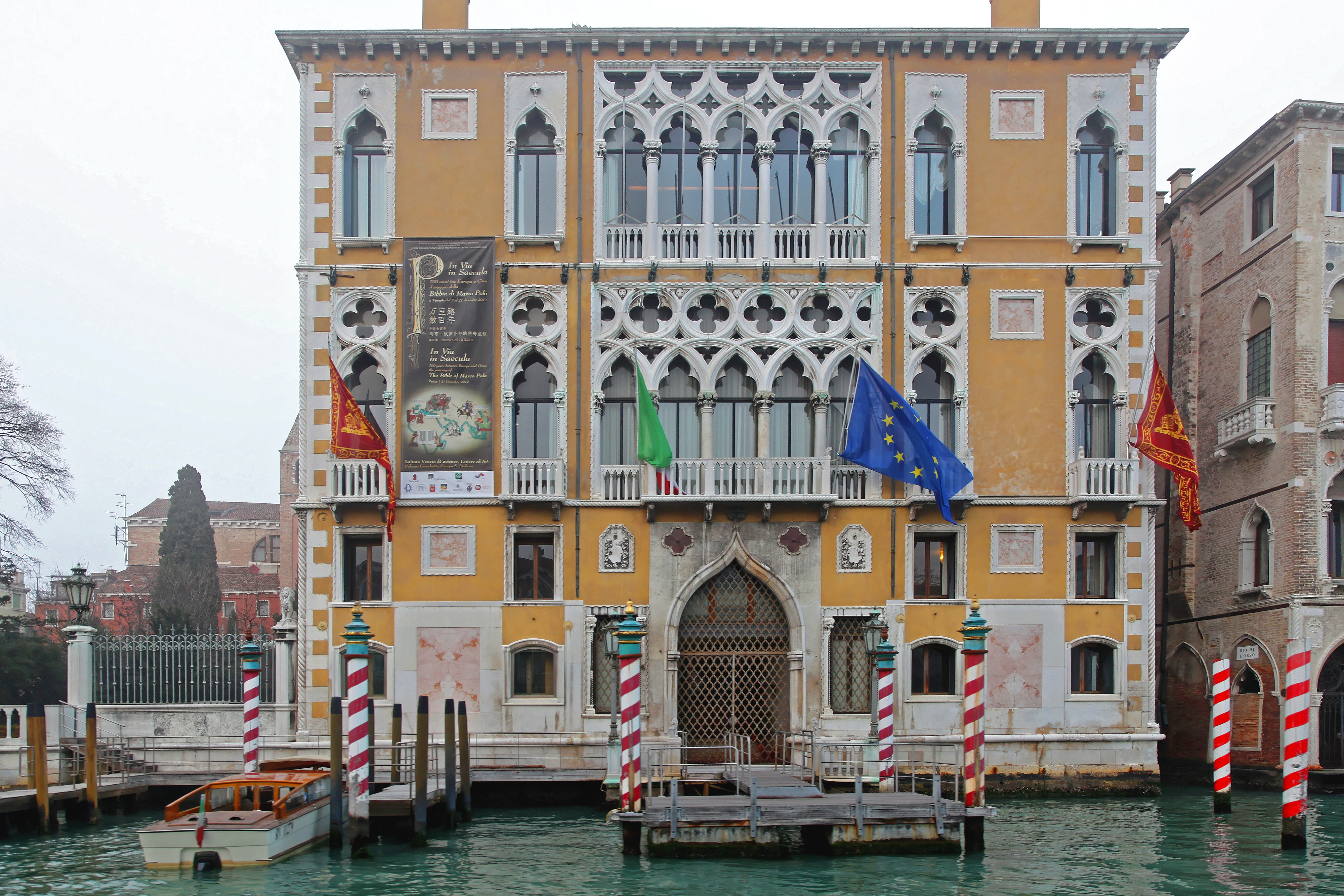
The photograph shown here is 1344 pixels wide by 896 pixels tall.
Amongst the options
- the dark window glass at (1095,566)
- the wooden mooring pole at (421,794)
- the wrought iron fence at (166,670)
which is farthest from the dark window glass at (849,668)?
the wrought iron fence at (166,670)

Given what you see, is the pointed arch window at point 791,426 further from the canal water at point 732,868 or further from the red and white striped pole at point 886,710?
the canal water at point 732,868

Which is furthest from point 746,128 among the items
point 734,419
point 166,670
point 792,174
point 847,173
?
point 166,670

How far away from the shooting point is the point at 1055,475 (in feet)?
70.3

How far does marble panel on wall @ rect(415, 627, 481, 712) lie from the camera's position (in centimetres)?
2095

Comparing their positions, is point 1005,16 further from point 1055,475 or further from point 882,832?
point 882,832

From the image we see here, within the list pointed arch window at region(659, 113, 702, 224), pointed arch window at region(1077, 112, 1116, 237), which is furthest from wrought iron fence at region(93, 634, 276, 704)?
pointed arch window at region(1077, 112, 1116, 237)

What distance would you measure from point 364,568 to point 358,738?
602cm

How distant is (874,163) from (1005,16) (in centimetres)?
376

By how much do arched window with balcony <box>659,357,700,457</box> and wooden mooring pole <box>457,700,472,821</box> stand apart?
5.69 m

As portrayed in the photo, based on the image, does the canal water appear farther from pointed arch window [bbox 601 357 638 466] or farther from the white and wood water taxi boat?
pointed arch window [bbox 601 357 638 466]

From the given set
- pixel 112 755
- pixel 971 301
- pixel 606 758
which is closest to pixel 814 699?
pixel 606 758

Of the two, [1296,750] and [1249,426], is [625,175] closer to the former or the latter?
[1249,426]

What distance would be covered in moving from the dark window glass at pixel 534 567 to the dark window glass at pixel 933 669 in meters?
6.21

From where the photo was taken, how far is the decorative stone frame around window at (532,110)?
21.6 meters
